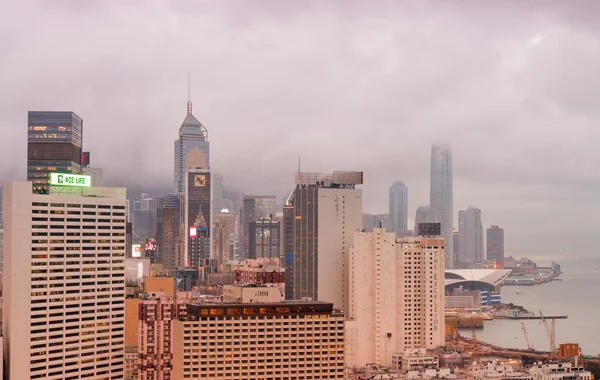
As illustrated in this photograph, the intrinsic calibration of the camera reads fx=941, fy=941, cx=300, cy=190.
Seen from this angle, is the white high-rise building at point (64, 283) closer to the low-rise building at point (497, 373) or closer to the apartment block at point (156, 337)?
the apartment block at point (156, 337)

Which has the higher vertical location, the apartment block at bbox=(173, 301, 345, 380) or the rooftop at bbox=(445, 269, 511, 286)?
the rooftop at bbox=(445, 269, 511, 286)

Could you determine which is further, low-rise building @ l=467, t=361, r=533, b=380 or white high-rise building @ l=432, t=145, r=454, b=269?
white high-rise building @ l=432, t=145, r=454, b=269

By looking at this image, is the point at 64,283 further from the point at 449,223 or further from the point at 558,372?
the point at 449,223

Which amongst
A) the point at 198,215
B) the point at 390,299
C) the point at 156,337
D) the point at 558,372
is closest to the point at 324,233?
the point at 390,299

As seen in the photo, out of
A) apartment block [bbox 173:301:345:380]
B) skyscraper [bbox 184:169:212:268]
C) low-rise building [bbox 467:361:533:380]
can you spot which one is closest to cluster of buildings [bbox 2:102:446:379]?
apartment block [bbox 173:301:345:380]

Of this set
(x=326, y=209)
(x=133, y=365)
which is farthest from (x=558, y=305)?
(x=133, y=365)

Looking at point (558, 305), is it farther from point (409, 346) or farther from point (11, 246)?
point (11, 246)

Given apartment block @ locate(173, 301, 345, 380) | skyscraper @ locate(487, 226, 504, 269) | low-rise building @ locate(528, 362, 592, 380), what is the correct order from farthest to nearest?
Result: skyscraper @ locate(487, 226, 504, 269)
low-rise building @ locate(528, 362, 592, 380)
apartment block @ locate(173, 301, 345, 380)

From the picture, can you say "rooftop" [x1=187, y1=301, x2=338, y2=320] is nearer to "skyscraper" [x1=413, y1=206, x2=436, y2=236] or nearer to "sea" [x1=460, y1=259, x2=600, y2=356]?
"sea" [x1=460, y1=259, x2=600, y2=356]
